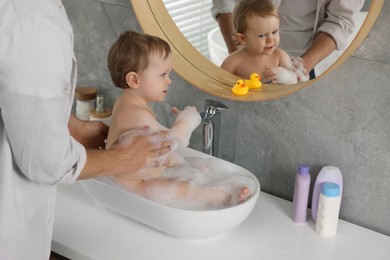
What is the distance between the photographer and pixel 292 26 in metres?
1.81

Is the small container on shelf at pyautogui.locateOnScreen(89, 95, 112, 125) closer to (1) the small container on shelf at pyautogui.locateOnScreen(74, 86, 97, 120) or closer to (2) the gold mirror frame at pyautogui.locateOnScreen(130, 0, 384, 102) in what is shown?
(1) the small container on shelf at pyautogui.locateOnScreen(74, 86, 97, 120)

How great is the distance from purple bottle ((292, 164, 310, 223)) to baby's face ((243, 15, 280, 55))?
0.35 m

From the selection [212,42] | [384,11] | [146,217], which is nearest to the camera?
[384,11]

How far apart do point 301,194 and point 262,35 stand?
46 cm

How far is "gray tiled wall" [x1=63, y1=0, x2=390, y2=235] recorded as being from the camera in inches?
67.8

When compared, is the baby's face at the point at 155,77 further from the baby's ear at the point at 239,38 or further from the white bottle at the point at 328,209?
the white bottle at the point at 328,209

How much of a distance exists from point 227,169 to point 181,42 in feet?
1.47

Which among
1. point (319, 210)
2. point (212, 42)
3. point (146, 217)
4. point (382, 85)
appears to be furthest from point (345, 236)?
point (212, 42)

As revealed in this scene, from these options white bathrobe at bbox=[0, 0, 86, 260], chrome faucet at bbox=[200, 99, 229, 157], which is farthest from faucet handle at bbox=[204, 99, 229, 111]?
white bathrobe at bbox=[0, 0, 86, 260]

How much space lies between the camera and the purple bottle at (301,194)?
72.2 inches

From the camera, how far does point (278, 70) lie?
6.21ft

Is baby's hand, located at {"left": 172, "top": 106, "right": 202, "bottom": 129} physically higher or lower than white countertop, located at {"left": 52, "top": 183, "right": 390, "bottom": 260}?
higher

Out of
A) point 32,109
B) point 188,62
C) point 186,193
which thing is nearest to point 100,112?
point 188,62

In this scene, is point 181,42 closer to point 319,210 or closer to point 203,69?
point 203,69
